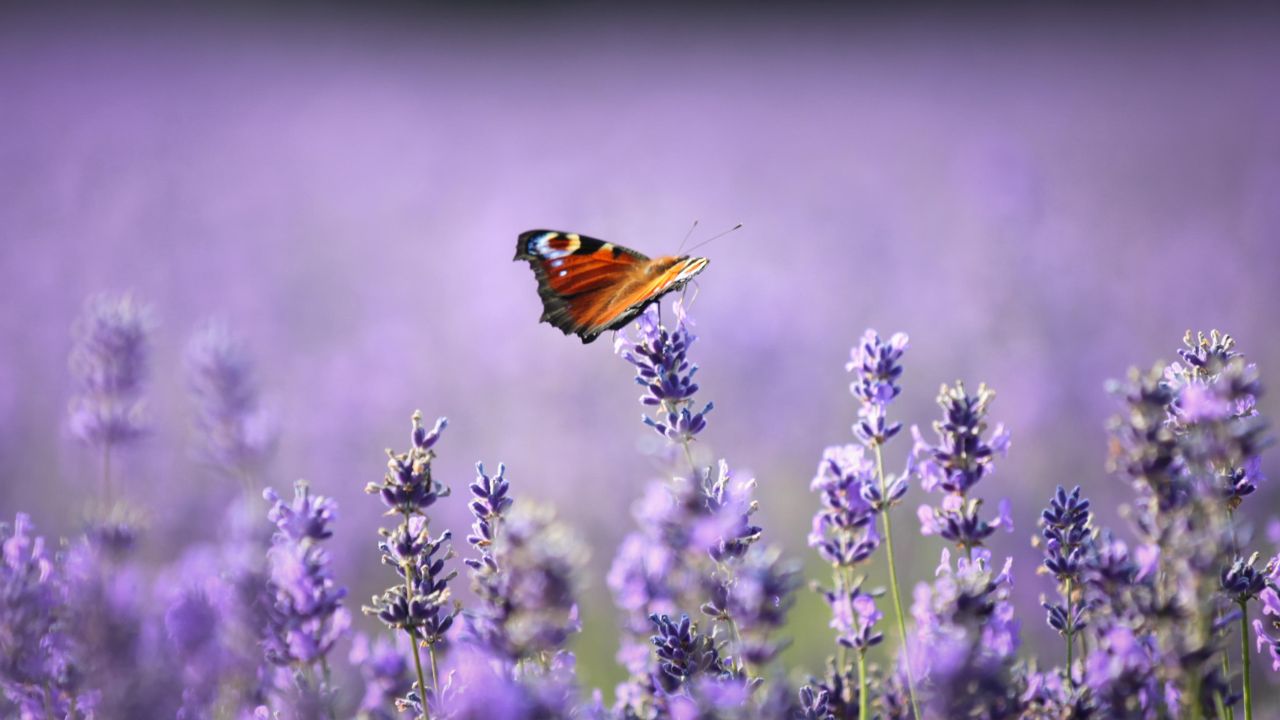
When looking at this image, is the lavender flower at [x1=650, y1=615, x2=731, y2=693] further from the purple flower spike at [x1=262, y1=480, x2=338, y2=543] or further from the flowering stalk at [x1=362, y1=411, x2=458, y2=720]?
the purple flower spike at [x1=262, y1=480, x2=338, y2=543]

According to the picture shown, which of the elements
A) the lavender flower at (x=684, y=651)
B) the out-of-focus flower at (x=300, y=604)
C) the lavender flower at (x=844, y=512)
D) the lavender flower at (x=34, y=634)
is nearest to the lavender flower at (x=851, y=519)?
the lavender flower at (x=844, y=512)

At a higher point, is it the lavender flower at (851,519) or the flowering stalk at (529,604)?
the lavender flower at (851,519)

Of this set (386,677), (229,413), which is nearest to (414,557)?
(386,677)

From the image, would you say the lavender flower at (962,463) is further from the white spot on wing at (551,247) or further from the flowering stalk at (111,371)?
the flowering stalk at (111,371)

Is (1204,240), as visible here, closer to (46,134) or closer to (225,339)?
(225,339)

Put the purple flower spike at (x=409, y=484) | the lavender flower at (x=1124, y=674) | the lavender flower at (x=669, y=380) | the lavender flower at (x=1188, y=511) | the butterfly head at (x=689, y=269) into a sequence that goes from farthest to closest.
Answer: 1. the butterfly head at (x=689, y=269)
2. the lavender flower at (x=669, y=380)
3. the purple flower spike at (x=409, y=484)
4. the lavender flower at (x=1124, y=674)
5. the lavender flower at (x=1188, y=511)
